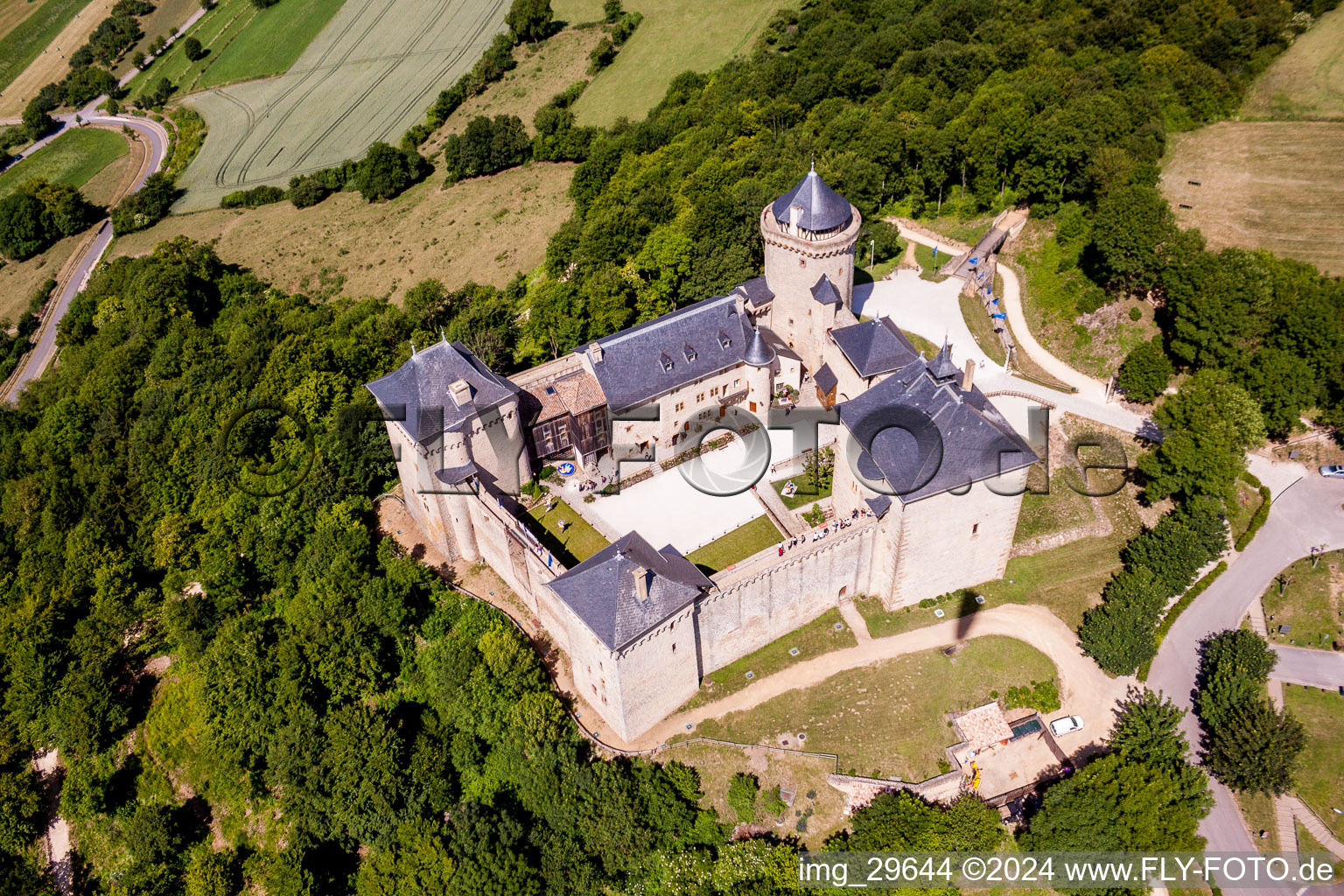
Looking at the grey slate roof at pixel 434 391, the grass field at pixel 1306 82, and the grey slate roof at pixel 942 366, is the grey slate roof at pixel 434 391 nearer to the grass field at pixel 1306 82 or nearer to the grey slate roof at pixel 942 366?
the grey slate roof at pixel 942 366

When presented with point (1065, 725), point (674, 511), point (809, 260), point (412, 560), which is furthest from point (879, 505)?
point (412, 560)

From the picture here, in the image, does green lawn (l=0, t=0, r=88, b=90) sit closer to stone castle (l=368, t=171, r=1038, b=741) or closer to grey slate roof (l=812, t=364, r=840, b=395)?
stone castle (l=368, t=171, r=1038, b=741)

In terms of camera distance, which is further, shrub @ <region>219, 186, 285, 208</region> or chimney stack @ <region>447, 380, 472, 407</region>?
shrub @ <region>219, 186, 285, 208</region>

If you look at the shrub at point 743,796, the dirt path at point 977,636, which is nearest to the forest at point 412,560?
the shrub at point 743,796

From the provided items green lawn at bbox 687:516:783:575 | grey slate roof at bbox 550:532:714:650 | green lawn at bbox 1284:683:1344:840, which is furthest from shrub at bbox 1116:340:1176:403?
grey slate roof at bbox 550:532:714:650

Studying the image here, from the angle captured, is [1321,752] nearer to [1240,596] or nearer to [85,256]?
[1240,596]

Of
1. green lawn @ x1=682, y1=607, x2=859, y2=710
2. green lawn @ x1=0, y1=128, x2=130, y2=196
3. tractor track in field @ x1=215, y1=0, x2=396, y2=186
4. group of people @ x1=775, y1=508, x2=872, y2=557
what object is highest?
green lawn @ x1=0, y1=128, x2=130, y2=196

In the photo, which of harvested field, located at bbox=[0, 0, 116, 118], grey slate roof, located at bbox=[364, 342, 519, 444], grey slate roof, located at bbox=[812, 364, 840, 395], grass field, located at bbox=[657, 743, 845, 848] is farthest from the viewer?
harvested field, located at bbox=[0, 0, 116, 118]
